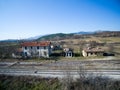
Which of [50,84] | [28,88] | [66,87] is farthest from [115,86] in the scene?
[28,88]

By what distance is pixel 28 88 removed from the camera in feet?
66.6

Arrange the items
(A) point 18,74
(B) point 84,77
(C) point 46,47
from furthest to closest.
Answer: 1. (C) point 46,47
2. (A) point 18,74
3. (B) point 84,77

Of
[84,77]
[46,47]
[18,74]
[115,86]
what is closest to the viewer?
[115,86]

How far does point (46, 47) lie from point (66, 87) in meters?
24.0

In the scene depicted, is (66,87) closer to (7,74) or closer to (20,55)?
(7,74)

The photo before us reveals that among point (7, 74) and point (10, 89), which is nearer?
point (10, 89)

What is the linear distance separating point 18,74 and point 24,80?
2.31 metres

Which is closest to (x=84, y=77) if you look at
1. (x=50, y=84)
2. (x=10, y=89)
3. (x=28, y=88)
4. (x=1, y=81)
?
(x=50, y=84)

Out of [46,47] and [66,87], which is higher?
[46,47]

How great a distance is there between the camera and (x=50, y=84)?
20.1 meters

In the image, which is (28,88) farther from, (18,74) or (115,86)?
(115,86)

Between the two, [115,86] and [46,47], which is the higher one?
[46,47]

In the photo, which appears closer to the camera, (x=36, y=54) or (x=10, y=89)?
(x=10, y=89)

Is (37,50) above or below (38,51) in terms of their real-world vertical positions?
above
